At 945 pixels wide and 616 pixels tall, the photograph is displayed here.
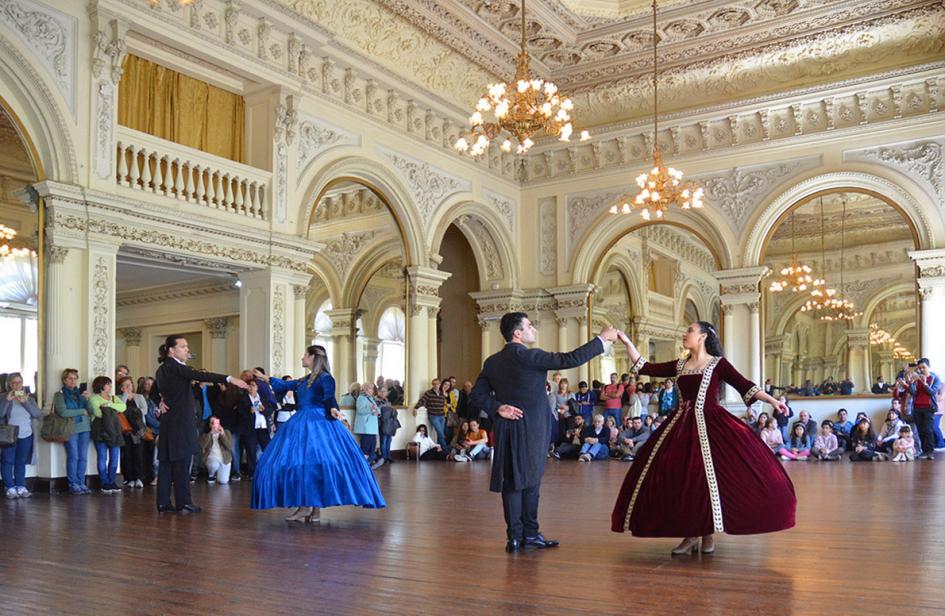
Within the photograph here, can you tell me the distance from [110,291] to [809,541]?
25.4 feet

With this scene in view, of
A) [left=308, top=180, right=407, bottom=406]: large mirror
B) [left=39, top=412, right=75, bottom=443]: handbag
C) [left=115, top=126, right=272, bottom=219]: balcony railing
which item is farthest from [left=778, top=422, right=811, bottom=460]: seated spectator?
[left=39, top=412, right=75, bottom=443]: handbag

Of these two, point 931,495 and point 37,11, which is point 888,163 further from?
point 37,11

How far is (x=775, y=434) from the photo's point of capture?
13531 mm

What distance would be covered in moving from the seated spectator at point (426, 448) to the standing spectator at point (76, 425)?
6.13 meters

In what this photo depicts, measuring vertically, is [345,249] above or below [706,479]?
above

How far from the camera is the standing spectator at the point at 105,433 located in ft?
31.0

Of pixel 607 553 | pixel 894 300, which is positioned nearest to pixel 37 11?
pixel 607 553

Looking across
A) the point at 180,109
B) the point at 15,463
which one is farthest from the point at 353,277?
the point at 15,463

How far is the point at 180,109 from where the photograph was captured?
11.6 metres

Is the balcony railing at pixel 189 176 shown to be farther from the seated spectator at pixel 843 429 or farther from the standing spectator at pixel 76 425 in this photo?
the seated spectator at pixel 843 429

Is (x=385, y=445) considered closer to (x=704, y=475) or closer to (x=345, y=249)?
(x=345, y=249)

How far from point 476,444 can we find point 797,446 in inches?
194

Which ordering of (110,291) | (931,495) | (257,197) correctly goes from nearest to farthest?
(931,495) < (110,291) < (257,197)

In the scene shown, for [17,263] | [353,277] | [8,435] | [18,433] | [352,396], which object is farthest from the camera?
[353,277]
